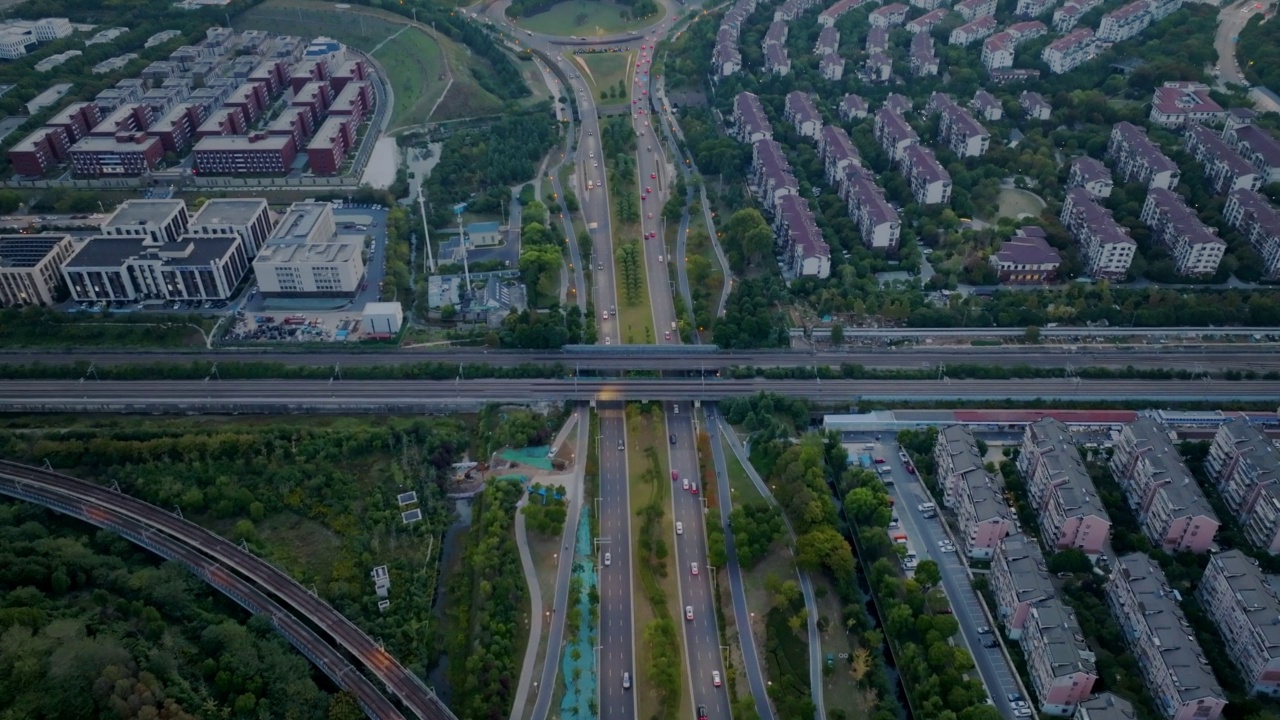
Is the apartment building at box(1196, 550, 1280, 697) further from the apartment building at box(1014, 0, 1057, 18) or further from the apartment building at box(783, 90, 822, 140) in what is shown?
the apartment building at box(1014, 0, 1057, 18)

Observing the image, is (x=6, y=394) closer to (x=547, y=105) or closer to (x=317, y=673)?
(x=317, y=673)

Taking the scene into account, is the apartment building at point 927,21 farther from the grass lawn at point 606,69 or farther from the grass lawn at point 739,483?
the grass lawn at point 739,483

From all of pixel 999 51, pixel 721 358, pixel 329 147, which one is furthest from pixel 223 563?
pixel 999 51

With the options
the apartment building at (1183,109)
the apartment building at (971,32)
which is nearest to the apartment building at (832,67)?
the apartment building at (971,32)

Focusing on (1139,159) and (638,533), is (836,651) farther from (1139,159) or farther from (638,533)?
(1139,159)

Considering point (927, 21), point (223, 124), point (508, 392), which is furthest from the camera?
point (927, 21)

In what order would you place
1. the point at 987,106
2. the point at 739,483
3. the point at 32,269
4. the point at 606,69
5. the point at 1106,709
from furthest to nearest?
the point at 606,69 < the point at 987,106 < the point at 32,269 < the point at 739,483 < the point at 1106,709
